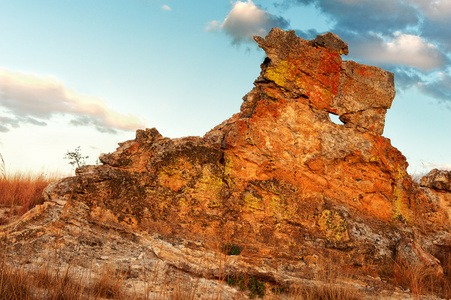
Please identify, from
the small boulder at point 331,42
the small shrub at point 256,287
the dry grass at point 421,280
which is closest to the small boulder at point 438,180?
the dry grass at point 421,280

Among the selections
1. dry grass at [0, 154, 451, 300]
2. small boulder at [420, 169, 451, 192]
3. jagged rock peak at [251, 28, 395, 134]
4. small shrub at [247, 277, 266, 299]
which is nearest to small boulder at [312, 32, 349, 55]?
jagged rock peak at [251, 28, 395, 134]

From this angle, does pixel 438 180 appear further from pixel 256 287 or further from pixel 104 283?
pixel 104 283

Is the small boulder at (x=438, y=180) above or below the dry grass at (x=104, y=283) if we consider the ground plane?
above

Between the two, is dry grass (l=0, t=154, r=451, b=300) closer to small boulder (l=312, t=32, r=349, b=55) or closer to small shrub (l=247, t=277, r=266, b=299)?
small shrub (l=247, t=277, r=266, b=299)

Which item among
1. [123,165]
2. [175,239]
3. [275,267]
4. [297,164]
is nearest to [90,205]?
[123,165]

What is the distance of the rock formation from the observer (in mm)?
5648

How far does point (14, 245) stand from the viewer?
5082 mm

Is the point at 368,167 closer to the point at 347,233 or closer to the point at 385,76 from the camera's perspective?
the point at 347,233

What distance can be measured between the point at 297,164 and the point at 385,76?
3085 mm

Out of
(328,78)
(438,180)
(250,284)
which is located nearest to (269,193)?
(250,284)

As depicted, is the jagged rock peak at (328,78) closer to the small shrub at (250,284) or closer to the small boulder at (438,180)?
the small boulder at (438,180)

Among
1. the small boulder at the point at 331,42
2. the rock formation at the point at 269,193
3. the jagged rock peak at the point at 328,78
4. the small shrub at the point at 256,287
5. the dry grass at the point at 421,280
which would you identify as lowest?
the small shrub at the point at 256,287

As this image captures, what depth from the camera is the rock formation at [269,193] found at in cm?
565

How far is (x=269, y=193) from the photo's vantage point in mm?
6680
